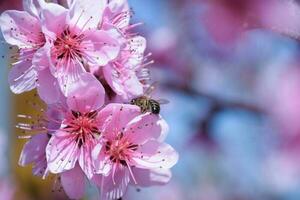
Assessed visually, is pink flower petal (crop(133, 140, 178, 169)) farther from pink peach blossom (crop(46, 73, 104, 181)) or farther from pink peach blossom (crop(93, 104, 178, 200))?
pink peach blossom (crop(46, 73, 104, 181))

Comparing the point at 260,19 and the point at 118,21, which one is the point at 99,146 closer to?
the point at 118,21

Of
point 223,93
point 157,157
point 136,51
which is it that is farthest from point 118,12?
point 223,93

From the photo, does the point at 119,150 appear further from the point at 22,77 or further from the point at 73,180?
the point at 22,77

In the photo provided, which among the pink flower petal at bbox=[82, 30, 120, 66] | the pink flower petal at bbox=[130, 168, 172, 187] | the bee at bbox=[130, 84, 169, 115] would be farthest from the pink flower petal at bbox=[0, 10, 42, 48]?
the pink flower petal at bbox=[130, 168, 172, 187]

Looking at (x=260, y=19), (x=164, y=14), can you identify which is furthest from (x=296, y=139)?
(x=164, y=14)

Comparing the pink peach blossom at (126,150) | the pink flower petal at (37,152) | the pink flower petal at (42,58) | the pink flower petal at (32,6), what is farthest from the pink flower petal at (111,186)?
the pink flower petal at (32,6)
